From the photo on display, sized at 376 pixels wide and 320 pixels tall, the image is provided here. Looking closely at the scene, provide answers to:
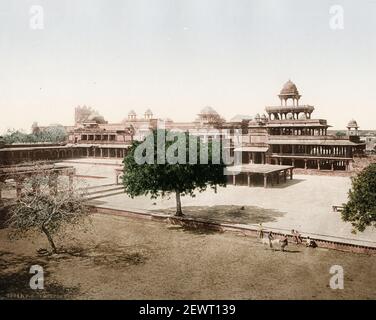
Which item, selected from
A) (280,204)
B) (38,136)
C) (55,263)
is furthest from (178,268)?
(38,136)

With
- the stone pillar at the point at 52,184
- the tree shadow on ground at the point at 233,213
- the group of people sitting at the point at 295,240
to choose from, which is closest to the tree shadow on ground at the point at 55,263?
the stone pillar at the point at 52,184

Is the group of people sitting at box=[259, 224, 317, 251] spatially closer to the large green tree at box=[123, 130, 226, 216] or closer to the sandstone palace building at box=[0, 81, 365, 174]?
the large green tree at box=[123, 130, 226, 216]

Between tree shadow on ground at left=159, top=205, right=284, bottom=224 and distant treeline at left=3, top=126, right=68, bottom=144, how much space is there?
8147cm

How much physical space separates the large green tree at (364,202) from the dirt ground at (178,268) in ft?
7.30

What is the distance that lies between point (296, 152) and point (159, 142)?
35.4 metres

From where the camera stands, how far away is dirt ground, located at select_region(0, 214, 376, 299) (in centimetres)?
1670

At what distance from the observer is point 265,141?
5922cm

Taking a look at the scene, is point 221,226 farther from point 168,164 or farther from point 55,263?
point 55,263

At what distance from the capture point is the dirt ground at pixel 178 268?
16703 mm

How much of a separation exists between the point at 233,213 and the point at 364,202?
1231cm

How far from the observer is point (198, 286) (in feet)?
56.7

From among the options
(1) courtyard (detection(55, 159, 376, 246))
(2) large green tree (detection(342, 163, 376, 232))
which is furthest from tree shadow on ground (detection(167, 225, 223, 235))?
(2) large green tree (detection(342, 163, 376, 232))
